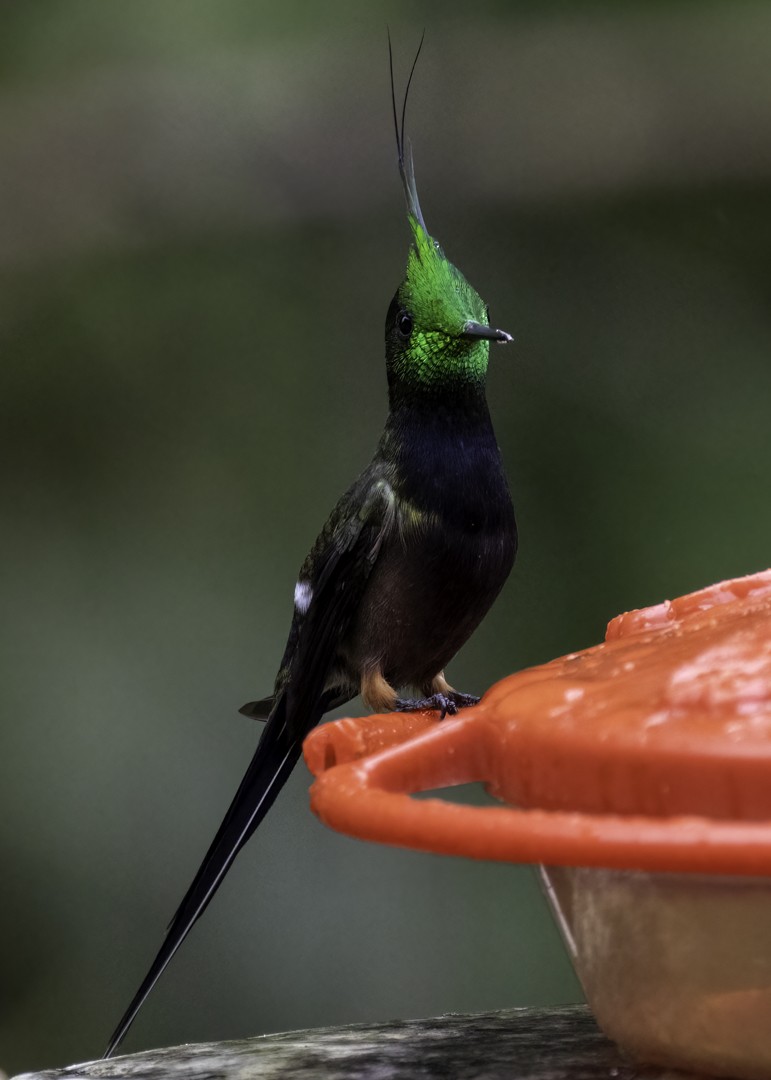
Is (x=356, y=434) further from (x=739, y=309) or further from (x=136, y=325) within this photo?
(x=739, y=309)

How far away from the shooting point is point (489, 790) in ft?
2.83

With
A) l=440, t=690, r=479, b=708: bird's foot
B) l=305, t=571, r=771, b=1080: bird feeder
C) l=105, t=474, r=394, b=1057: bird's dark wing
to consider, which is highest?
l=305, t=571, r=771, b=1080: bird feeder

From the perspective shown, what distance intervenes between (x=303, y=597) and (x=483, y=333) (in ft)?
1.60

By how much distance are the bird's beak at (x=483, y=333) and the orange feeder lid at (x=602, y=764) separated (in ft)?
2.62

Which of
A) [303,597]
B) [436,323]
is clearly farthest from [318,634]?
[436,323]

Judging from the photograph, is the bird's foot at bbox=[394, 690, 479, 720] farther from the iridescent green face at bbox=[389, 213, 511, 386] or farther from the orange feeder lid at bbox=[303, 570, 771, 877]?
the orange feeder lid at bbox=[303, 570, 771, 877]

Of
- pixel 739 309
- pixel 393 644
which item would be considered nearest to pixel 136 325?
pixel 739 309

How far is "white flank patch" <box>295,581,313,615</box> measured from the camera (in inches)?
76.9

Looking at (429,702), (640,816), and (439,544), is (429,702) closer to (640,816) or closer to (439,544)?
(439,544)

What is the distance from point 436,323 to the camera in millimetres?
1877

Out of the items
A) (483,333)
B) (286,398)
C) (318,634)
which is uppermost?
(483,333)

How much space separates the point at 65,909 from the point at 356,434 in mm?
1327

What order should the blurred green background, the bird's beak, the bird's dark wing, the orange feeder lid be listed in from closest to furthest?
the orange feeder lid, the bird's beak, the bird's dark wing, the blurred green background

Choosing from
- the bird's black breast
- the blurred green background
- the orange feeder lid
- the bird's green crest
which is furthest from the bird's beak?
the blurred green background
